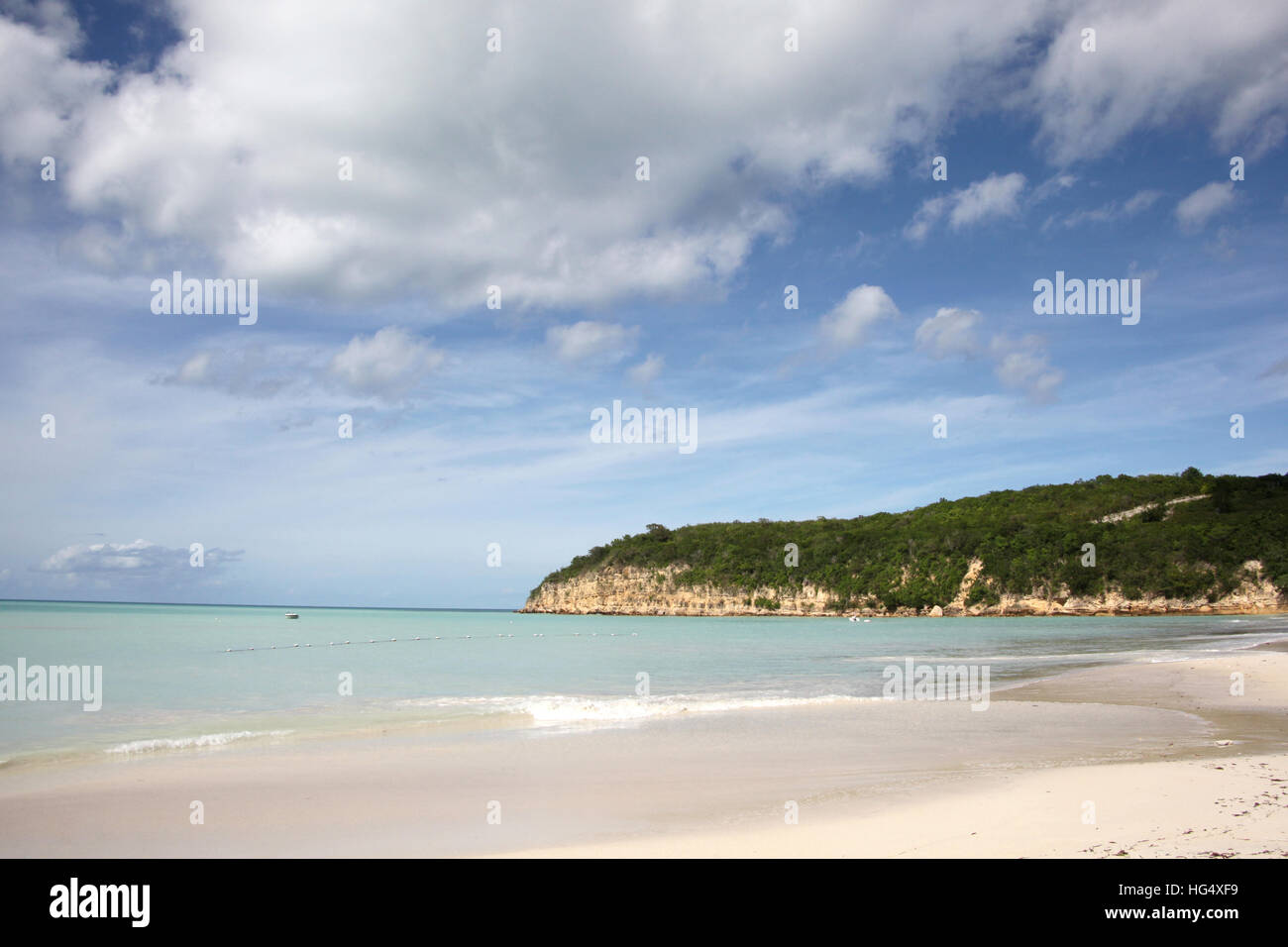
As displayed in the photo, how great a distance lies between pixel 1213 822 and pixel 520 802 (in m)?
6.45

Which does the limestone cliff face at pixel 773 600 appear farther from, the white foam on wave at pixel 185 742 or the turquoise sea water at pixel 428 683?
the white foam on wave at pixel 185 742

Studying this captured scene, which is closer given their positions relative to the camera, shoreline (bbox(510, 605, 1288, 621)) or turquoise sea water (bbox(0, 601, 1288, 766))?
turquoise sea water (bbox(0, 601, 1288, 766))

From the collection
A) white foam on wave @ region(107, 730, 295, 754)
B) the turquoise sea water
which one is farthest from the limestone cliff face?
white foam on wave @ region(107, 730, 295, 754)

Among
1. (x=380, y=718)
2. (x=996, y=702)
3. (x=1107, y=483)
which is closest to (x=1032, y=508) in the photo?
(x=1107, y=483)

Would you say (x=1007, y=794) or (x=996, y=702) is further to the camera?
(x=996, y=702)

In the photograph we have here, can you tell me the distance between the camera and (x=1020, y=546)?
4242 inches

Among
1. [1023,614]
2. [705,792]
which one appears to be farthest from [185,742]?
[1023,614]

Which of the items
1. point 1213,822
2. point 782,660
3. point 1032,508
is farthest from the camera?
point 1032,508

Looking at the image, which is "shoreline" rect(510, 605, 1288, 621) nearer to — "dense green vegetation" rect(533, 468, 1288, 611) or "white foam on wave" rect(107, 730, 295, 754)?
"dense green vegetation" rect(533, 468, 1288, 611)

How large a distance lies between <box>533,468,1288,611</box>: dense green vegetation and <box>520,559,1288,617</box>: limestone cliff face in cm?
112

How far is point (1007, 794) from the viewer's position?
7914 mm

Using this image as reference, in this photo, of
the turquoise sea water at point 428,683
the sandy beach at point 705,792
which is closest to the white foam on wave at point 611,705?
the turquoise sea water at point 428,683

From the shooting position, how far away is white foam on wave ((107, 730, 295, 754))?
11.4m
